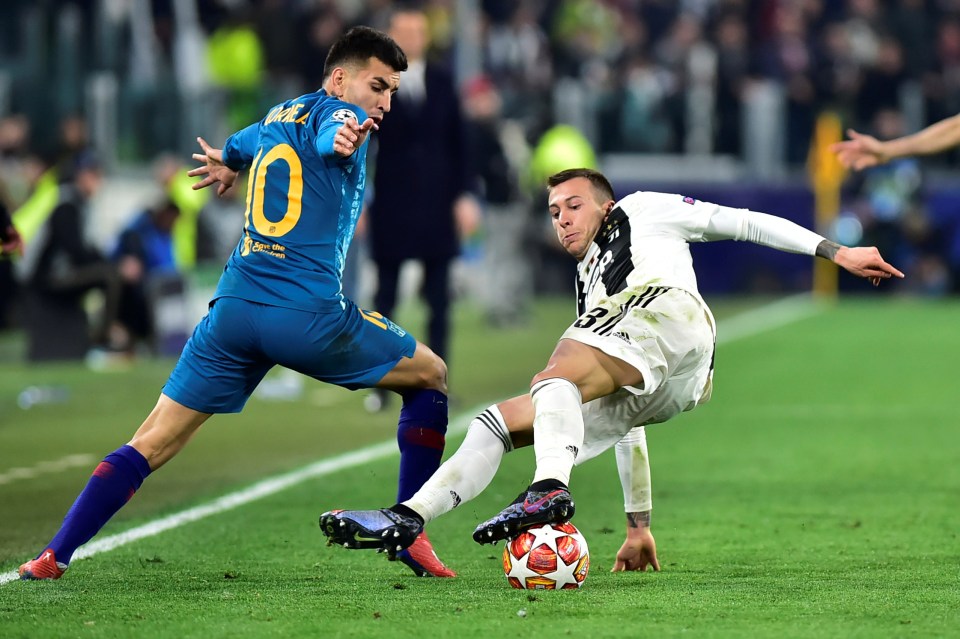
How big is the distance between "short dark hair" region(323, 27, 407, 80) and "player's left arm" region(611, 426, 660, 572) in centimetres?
158

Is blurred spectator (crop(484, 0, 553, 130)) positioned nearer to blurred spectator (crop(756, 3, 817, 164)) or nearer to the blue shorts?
blurred spectator (crop(756, 3, 817, 164))

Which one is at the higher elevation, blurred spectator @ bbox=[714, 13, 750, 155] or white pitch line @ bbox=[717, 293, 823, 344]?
blurred spectator @ bbox=[714, 13, 750, 155]

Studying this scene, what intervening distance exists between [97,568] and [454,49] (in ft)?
64.4

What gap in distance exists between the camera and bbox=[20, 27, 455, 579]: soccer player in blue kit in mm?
5449

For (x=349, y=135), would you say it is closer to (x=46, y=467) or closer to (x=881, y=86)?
(x=46, y=467)

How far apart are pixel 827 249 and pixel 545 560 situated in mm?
1451

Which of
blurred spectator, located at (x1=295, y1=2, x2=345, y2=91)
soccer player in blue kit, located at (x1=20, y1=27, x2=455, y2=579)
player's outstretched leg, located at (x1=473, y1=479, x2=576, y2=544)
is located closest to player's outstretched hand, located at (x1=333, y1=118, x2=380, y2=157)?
soccer player in blue kit, located at (x1=20, y1=27, x2=455, y2=579)

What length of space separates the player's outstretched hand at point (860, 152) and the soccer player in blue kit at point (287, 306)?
2.57 m

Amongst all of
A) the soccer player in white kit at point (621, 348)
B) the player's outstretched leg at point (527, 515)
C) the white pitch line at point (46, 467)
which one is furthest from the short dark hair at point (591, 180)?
the white pitch line at point (46, 467)

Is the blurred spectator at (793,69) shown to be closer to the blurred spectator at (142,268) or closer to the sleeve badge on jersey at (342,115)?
the blurred spectator at (142,268)

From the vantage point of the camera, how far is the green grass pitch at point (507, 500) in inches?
187

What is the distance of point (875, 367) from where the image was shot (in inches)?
583

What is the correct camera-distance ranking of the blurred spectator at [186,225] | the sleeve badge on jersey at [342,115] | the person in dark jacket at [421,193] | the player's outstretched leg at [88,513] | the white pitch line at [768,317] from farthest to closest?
the blurred spectator at [186,225]
the white pitch line at [768,317]
the person in dark jacket at [421,193]
the player's outstretched leg at [88,513]
the sleeve badge on jersey at [342,115]

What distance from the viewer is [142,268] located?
1564 centimetres
